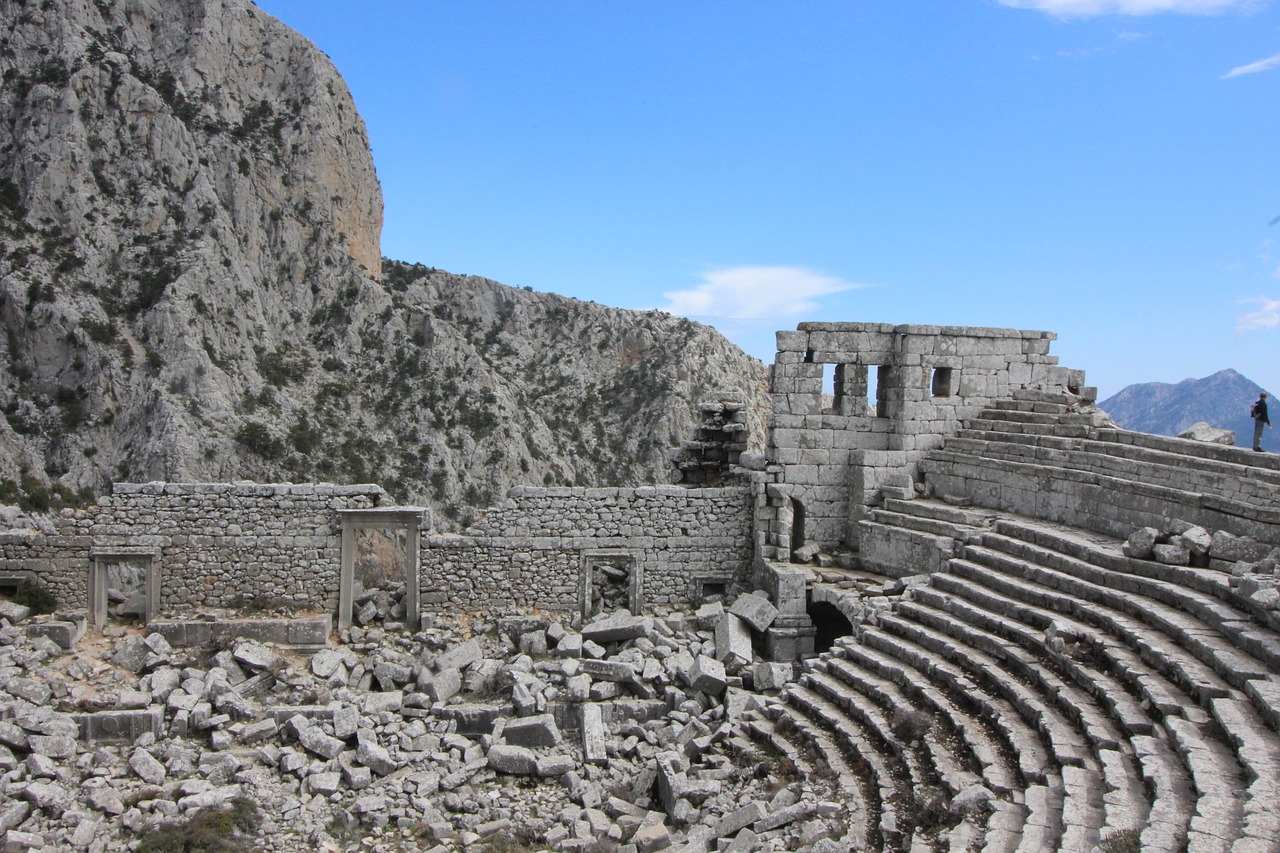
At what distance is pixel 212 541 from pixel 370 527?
2581 mm

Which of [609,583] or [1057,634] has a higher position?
[1057,634]

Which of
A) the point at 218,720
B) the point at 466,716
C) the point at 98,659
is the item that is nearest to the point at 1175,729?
the point at 466,716

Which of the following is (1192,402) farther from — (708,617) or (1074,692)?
(1074,692)

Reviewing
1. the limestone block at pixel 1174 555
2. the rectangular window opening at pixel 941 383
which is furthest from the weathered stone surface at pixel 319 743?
the rectangular window opening at pixel 941 383

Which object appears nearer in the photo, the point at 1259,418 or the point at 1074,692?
the point at 1074,692

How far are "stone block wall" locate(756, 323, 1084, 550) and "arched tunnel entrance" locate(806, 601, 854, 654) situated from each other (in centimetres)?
129

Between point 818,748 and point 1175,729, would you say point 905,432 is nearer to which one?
point 818,748

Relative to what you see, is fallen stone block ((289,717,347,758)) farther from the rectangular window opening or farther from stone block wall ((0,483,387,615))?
the rectangular window opening

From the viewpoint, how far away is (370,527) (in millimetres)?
14570

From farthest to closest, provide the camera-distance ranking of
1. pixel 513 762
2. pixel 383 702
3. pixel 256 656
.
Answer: pixel 256 656 → pixel 383 702 → pixel 513 762

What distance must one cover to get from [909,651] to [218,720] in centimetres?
915

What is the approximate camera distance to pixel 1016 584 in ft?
38.3

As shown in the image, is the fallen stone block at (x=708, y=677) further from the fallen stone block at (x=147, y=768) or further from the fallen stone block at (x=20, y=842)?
the fallen stone block at (x=20, y=842)

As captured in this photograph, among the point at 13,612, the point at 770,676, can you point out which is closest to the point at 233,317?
the point at 13,612
